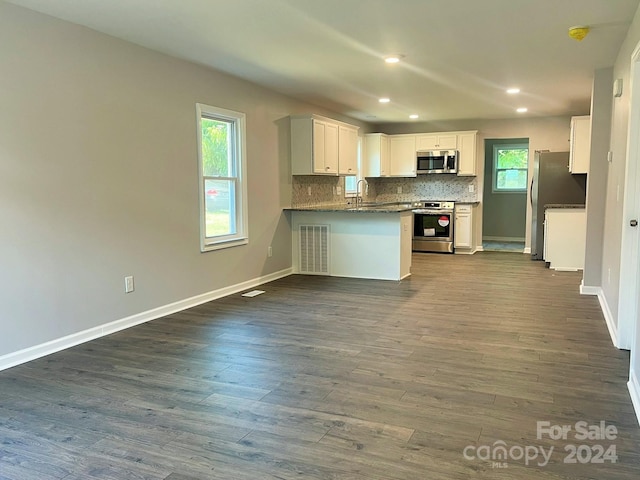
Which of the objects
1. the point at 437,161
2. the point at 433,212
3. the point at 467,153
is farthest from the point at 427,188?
the point at 467,153

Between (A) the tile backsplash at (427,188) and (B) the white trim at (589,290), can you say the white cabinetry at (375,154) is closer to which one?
(A) the tile backsplash at (427,188)

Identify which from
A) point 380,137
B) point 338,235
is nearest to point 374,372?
point 338,235

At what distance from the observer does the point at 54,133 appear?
11.6 ft

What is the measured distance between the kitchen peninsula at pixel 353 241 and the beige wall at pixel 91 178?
1.66m

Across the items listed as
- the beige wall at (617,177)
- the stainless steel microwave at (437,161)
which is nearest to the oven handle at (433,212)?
the stainless steel microwave at (437,161)

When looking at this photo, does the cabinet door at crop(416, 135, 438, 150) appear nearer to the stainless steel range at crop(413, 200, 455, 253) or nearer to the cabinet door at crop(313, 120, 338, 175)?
the stainless steel range at crop(413, 200, 455, 253)

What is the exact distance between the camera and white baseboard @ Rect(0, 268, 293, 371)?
3.36m

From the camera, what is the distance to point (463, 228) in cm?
888

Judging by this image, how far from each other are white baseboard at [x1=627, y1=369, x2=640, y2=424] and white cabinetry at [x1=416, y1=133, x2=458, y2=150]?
21.8ft

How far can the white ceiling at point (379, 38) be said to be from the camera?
333cm

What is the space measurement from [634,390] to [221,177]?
4144mm

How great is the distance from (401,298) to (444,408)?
8.71 ft

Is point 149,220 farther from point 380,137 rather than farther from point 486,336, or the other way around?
point 380,137

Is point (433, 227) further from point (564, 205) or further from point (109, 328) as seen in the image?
point (109, 328)
